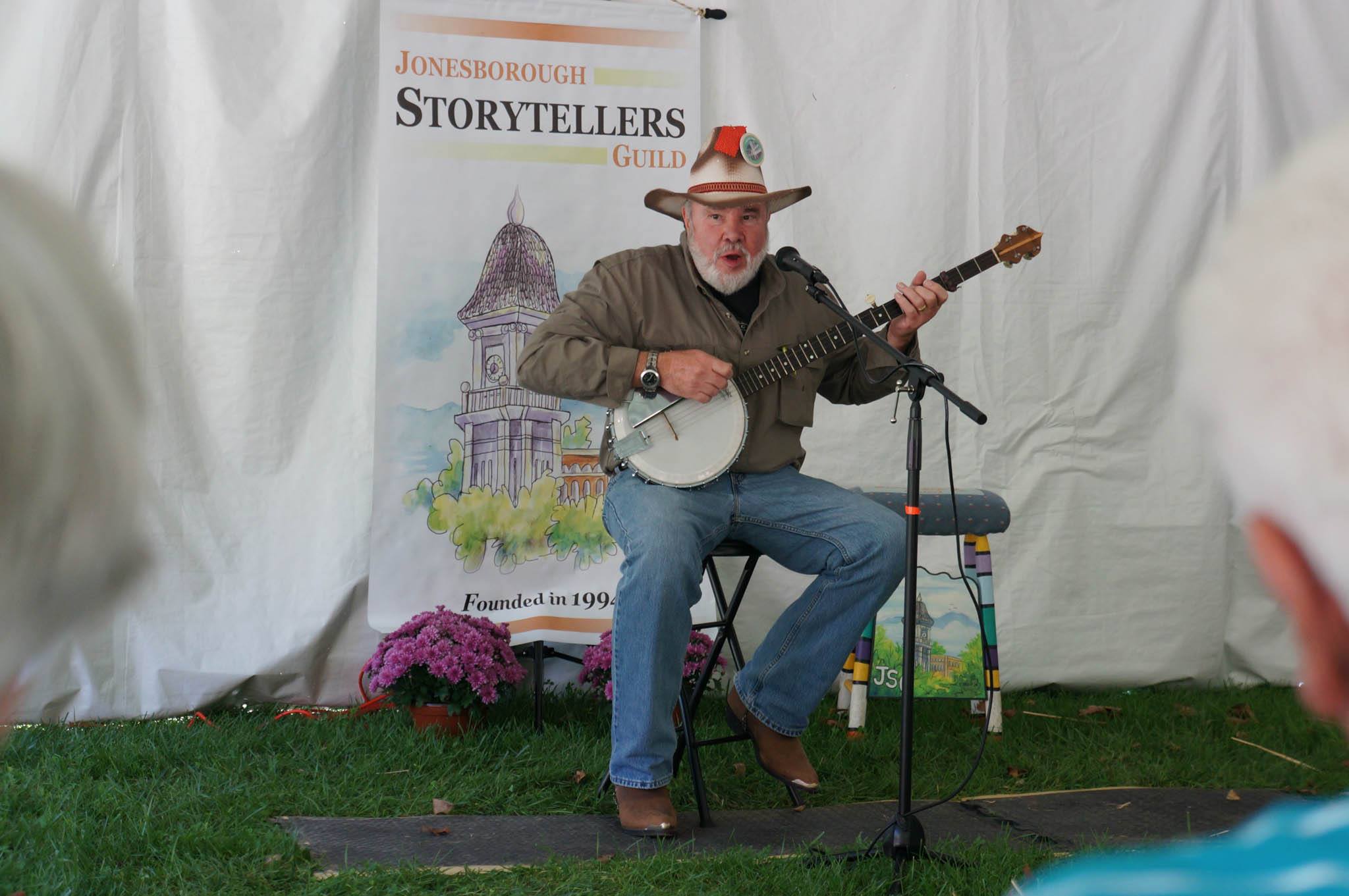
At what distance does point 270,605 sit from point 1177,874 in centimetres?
375

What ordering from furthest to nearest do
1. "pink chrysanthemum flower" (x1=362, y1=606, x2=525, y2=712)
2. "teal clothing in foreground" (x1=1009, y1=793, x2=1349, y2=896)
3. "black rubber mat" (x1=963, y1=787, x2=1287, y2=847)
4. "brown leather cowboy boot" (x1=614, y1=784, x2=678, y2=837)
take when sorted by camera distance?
1. "pink chrysanthemum flower" (x1=362, y1=606, x2=525, y2=712)
2. "black rubber mat" (x1=963, y1=787, x2=1287, y2=847)
3. "brown leather cowboy boot" (x1=614, y1=784, x2=678, y2=837)
4. "teal clothing in foreground" (x1=1009, y1=793, x2=1349, y2=896)

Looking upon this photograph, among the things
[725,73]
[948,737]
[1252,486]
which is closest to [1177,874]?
[1252,486]

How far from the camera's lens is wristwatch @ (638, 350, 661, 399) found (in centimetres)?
312

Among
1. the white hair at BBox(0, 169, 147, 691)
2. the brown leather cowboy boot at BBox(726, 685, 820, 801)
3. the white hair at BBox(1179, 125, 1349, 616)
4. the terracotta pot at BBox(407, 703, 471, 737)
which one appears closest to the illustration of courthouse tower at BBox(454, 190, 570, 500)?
the terracotta pot at BBox(407, 703, 471, 737)

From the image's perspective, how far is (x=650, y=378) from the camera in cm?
313

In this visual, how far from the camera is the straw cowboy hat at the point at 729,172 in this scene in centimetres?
343

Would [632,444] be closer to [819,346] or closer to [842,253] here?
[819,346]

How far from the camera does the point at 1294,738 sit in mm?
3803

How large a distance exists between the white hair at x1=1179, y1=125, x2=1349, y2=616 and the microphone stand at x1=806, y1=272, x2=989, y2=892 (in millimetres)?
1825

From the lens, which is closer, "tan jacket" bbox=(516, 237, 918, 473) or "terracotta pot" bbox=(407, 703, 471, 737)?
"tan jacket" bbox=(516, 237, 918, 473)

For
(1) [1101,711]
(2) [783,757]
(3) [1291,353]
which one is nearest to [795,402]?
(2) [783,757]

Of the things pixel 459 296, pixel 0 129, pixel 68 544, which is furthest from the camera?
pixel 459 296

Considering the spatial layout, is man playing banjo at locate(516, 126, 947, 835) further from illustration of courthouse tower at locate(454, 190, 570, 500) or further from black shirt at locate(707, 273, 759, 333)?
illustration of courthouse tower at locate(454, 190, 570, 500)

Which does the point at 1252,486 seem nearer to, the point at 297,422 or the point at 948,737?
the point at 948,737
